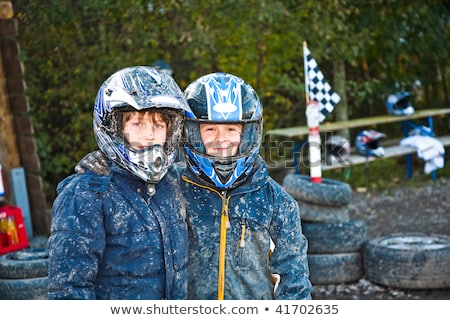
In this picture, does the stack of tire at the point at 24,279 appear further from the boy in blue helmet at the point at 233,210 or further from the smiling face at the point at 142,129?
the smiling face at the point at 142,129

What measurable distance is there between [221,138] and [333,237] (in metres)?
3.07

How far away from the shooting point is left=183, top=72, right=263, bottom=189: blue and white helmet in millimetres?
2678

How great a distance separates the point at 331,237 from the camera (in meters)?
5.56

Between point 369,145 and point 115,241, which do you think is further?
point 369,145

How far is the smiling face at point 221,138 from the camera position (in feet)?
8.90

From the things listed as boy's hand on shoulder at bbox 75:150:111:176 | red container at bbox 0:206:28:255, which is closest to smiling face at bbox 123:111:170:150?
boy's hand on shoulder at bbox 75:150:111:176

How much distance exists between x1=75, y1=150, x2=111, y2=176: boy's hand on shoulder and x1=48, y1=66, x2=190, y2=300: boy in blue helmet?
3 centimetres

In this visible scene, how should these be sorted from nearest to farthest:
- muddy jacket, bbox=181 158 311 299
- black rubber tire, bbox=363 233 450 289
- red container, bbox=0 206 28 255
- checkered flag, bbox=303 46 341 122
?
muddy jacket, bbox=181 158 311 299 < black rubber tire, bbox=363 233 450 289 < red container, bbox=0 206 28 255 < checkered flag, bbox=303 46 341 122

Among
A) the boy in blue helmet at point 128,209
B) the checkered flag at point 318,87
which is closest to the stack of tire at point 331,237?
the checkered flag at point 318,87

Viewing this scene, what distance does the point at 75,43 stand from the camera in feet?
24.8

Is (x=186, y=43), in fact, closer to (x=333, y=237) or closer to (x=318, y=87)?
(x=318, y=87)

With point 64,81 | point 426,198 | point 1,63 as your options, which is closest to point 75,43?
point 64,81

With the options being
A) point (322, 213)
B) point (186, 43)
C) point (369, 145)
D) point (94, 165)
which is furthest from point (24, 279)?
point (369, 145)

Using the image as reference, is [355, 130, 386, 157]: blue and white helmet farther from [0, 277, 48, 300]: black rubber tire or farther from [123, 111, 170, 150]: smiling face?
[123, 111, 170, 150]: smiling face
